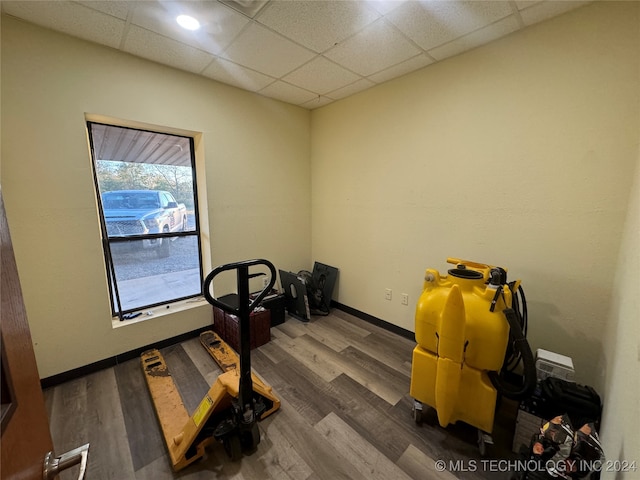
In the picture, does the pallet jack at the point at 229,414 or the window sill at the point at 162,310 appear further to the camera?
the window sill at the point at 162,310

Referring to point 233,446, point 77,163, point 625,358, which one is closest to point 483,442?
point 625,358

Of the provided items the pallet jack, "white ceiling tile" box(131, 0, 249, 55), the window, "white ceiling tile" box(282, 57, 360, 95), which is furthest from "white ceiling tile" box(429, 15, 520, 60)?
the window

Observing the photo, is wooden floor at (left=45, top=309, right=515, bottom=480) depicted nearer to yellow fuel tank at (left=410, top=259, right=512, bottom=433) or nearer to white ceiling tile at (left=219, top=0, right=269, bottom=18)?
yellow fuel tank at (left=410, top=259, right=512, bottom=433)

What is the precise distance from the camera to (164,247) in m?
2.64

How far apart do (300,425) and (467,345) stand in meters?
1.16

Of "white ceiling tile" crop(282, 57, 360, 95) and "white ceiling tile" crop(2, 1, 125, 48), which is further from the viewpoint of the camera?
"white ceiling tile" crop(282, 57, 360, 95)

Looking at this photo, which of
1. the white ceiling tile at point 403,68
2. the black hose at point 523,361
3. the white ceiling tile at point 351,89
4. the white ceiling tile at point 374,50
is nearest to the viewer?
the black hose at point 523,361

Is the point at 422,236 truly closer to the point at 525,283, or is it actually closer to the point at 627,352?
the point at 525,283

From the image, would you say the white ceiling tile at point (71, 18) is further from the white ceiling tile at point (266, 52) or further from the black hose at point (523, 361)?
the black hose at point (523, 361)

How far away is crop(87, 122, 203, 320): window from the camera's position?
2262 millimetres

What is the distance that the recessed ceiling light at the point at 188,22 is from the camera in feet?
5.45

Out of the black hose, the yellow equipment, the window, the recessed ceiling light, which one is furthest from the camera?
the window
